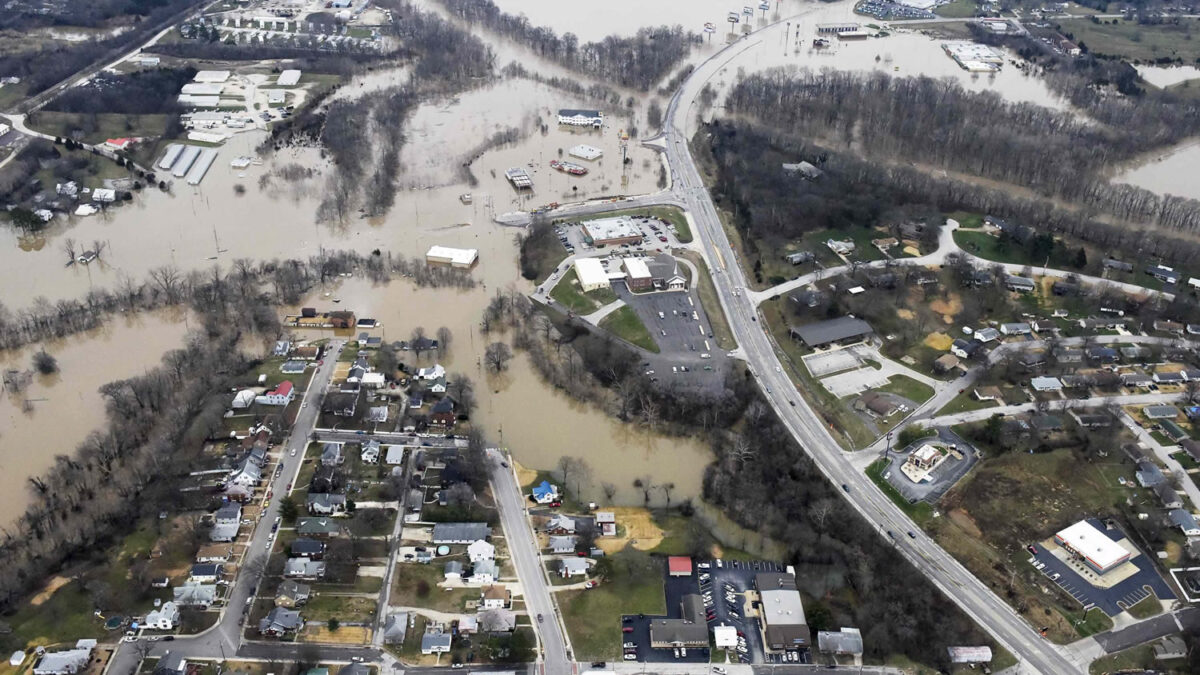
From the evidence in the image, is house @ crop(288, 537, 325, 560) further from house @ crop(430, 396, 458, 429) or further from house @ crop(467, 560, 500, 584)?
house @ crop(430, 396, 458, 429)

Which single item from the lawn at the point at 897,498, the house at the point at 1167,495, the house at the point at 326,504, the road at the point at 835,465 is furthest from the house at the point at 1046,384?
the house at the point at 326,504

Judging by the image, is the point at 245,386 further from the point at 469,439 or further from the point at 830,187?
the point at 830,187

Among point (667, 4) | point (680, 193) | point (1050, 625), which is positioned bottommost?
point (1050, 625)

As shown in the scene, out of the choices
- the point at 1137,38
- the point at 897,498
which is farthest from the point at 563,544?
the point at 1137,38

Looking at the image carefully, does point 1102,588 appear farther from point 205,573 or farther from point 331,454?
point 205,573

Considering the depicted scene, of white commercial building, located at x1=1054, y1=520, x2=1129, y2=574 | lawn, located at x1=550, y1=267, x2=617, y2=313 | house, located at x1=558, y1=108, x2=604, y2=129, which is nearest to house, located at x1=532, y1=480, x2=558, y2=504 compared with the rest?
lawn, located at x1=550, y1=267, x2=617, y2=313

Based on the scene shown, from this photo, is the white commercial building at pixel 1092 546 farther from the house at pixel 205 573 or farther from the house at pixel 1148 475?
the house at pixel 205 573

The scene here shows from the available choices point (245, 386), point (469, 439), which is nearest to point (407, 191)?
point (245, 386)
